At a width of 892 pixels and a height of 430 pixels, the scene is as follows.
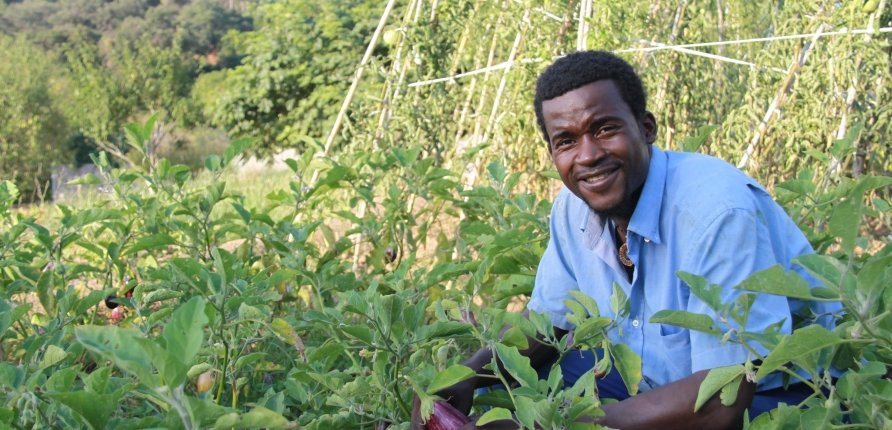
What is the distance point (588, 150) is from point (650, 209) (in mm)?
143

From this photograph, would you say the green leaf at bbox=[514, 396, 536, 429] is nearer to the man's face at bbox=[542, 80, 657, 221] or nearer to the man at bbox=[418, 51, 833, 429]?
the man at bbox=[418, 51, 833, 429]

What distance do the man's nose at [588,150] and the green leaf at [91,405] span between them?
0.86m

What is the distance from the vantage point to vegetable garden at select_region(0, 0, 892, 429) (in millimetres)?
1223

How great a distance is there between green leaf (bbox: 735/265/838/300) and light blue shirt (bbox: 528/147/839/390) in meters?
0.29

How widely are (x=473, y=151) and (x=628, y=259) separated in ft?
3.76

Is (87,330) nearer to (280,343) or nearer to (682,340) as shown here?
(682,340)

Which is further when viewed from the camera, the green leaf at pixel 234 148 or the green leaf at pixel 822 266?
the green leaf at pixel 234 148

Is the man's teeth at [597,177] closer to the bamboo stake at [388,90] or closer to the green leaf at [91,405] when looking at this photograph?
the green leaf at [91,405]

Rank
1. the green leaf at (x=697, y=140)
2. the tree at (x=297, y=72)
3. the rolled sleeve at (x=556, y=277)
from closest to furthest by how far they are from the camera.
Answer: the rolled sleeve at (x=556, y=277) → the green leaf at (x=697, y=140) → the tree at (x=297, y=72)

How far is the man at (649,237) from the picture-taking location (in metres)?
1.48

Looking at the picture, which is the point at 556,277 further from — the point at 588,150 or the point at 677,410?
the point at 677,410

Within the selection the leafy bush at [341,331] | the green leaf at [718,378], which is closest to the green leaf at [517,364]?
the leafy bush at [341,331]

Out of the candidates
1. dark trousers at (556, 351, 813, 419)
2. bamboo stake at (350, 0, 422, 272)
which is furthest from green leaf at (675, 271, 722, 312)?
bamboo stake at (350, 0, 422, 272)

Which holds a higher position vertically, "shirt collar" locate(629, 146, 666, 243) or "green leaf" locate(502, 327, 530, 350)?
"shirt collar" locate(629, 146, 666, 243)
